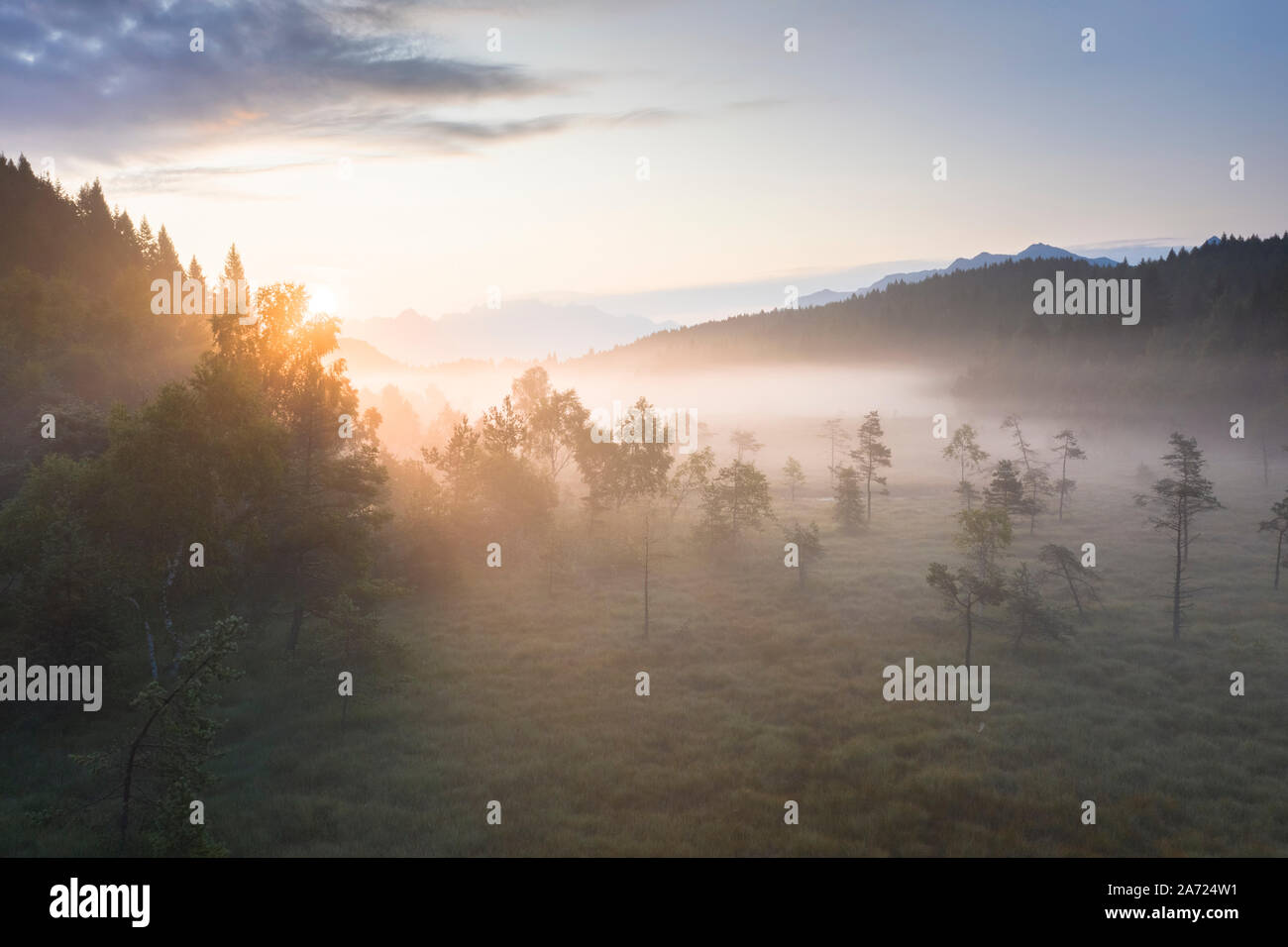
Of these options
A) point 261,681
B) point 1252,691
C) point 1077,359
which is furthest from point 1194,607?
point 1077,359

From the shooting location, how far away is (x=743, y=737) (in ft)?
83.3

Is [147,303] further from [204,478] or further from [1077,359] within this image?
[1077,359]

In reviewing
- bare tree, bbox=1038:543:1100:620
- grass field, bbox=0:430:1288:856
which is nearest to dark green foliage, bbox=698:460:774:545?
grass field, bbox=0:430:1288:856

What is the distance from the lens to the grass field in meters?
18.7

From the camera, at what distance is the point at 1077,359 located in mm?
156125

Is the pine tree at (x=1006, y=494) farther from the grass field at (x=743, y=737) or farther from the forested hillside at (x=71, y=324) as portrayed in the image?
the forested hillside at (x=71, y=324)

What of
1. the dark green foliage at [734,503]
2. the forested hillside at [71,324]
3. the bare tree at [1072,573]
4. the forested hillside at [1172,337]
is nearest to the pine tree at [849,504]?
the dark green foliage at [734,503]

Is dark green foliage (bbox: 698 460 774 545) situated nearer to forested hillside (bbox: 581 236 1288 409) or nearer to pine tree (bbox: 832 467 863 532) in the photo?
pine tree (bbox: 832 467 863 532)

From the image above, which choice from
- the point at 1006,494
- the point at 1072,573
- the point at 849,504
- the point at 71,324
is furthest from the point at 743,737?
the point at 71,324

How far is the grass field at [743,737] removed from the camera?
61.5 feet

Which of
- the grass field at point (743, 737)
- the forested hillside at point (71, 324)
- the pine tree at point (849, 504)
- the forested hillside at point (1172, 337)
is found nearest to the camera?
the grass field at point (743, 737)

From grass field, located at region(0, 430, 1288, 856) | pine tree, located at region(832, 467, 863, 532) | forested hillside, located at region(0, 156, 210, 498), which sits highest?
forested hillside, located at region(0, 156, 210, 498)

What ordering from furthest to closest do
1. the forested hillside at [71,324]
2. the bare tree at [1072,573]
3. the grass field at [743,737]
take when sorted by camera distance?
the forested hillside at [71,324] < the bare tree at [1072,573] < the grass field at [743,737]

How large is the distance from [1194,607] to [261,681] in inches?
2167
